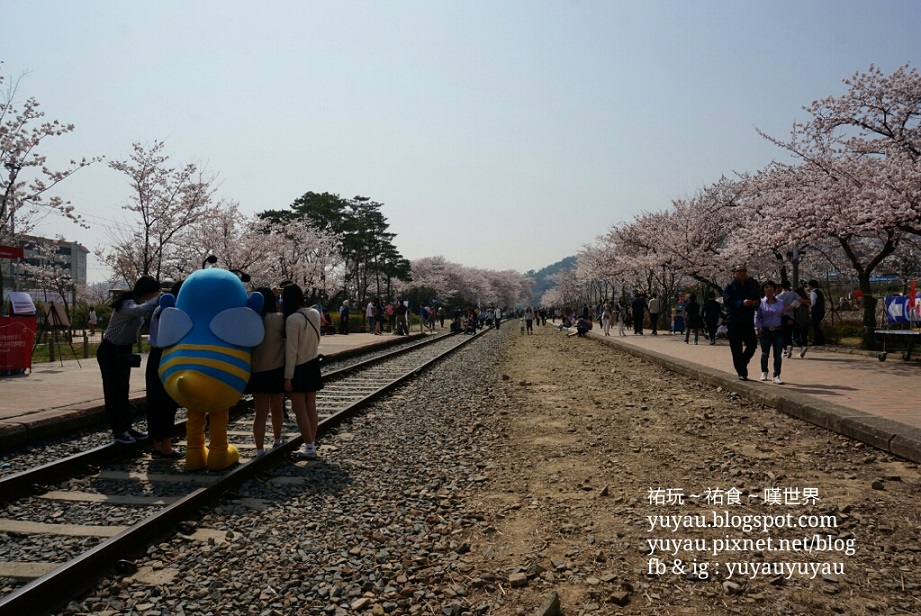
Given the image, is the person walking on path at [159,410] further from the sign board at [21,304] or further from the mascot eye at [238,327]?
the sign board at [21,304]

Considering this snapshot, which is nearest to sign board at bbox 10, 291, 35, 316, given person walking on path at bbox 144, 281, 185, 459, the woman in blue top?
person walking on path at bbox 144, 281, 185, 459

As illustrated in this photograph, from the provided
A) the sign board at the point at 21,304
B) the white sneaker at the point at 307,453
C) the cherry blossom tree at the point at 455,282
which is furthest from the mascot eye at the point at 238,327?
the cherry blossom tree at the point at 455,282

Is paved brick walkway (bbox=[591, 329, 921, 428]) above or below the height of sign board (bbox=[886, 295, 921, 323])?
below

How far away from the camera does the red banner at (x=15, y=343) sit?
445 inches

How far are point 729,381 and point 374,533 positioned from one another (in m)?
7.97

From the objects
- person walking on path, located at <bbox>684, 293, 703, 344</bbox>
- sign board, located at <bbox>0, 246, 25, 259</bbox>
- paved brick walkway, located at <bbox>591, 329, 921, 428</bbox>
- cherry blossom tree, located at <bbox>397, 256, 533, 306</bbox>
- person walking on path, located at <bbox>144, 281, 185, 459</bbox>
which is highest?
cherry blossom tree, located at <bbox>397, 256, 533, 306</bbox>

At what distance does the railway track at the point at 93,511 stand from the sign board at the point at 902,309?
14.0 m

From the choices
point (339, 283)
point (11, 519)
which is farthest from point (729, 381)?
point (339, 283)

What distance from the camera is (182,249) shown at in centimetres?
3853

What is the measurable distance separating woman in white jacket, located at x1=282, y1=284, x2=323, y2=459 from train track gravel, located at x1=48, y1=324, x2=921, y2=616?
0.43 m

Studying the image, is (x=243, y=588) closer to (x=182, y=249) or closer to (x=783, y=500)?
(x=783, y=500)

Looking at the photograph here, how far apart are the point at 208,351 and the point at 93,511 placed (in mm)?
1440

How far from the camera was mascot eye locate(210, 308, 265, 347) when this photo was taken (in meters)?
5.29

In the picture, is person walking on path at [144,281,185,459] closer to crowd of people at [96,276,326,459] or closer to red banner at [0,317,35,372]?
→ crowd of people at [96,276,326,459]
